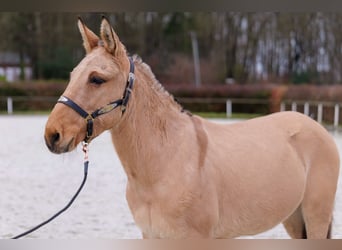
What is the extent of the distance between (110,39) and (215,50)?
129 inches

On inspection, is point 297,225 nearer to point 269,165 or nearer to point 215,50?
point 269,165

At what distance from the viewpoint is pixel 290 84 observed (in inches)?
170

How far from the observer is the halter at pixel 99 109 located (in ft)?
4.24

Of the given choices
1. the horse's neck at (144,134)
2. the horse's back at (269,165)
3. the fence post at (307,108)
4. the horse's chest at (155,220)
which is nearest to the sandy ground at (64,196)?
the horse's neck at (144,134)

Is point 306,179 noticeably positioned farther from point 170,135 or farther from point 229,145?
point 170,135

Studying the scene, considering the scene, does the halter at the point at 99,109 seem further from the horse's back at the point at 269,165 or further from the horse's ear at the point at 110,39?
the horse's back at the point at 269,165

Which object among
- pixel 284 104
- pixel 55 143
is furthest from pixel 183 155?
pixel 284 104

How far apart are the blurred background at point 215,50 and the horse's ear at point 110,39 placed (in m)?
1.39

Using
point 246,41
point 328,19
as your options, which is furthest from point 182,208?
point 246,41

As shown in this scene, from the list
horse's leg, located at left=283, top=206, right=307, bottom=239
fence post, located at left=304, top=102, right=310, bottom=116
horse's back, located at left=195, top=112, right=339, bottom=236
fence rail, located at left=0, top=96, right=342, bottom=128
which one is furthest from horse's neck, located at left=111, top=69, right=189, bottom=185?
fence post, located at left=304, top=102, right=310, bottom=116

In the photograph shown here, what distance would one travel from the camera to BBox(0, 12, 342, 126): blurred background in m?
3.37

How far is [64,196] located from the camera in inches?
144

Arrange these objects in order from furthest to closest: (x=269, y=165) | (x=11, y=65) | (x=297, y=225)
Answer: (x=11, y=65) < (x=297, y=225) < (x=269, y=165)

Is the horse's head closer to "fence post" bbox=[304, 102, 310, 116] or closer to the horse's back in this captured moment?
the horse's back
